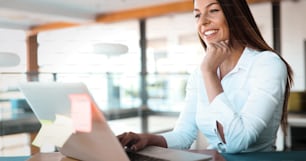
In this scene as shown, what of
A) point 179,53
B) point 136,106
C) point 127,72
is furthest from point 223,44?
point 136,106

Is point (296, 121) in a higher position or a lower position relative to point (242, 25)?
lower

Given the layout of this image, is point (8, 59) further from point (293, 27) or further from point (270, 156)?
point (293, 27)

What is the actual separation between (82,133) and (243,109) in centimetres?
38

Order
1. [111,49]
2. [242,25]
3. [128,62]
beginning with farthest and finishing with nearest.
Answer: [128,62] < [111,49] < [242,25]

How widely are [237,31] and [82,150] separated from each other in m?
0.51

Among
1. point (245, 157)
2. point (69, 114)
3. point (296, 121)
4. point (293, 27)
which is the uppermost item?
point (293, 27)

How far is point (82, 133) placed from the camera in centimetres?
50

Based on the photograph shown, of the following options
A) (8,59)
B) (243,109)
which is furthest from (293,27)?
(8,59)

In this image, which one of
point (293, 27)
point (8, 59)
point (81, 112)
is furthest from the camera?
point (293, 27)

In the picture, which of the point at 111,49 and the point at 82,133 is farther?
the point at 111,49

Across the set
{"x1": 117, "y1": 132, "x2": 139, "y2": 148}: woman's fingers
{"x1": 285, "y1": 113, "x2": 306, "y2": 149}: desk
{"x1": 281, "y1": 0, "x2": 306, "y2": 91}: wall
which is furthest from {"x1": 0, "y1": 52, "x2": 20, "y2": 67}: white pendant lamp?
{"x1": 285, "y1": 113, "x2": 306, "y2": 149}: desk

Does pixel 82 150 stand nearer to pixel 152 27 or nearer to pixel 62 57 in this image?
pixel 62 57

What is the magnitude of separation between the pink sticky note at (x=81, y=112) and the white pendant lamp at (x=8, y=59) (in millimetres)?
534

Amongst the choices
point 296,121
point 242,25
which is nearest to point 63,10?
point 242,25
